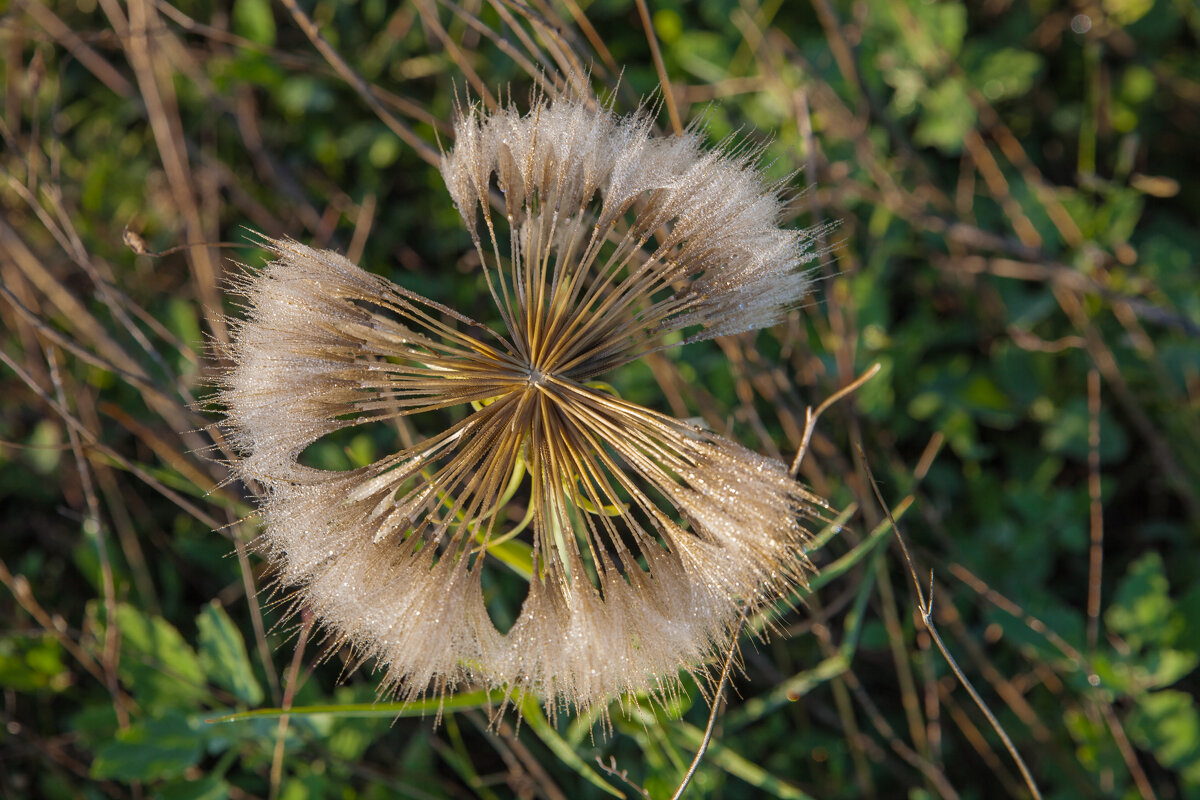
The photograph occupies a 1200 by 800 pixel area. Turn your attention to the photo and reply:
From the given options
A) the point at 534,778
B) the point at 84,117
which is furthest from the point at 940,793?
the point at 84,117

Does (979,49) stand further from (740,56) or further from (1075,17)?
(740,56)

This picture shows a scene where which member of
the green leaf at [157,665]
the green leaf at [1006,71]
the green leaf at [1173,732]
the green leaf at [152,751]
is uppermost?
the green leaf at [1006,71]

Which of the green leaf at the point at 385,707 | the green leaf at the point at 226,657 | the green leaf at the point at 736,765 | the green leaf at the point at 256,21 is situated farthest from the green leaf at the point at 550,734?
the green leaf at the point at 256,21

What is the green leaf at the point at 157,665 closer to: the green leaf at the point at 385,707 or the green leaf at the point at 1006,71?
the green leaf at the point at 385,707

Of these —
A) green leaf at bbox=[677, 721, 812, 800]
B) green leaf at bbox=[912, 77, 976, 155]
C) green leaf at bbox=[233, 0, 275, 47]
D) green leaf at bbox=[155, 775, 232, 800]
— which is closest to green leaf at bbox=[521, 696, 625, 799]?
green leaf at bbox=[677, 721, 812, 800]

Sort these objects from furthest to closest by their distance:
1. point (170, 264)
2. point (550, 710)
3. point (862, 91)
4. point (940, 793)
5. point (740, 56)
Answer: point (170, 264) < point (740, 56) < point (862, 91) < point (940, 793) < point (550, 710)

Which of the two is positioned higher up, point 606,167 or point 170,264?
point 606,167
